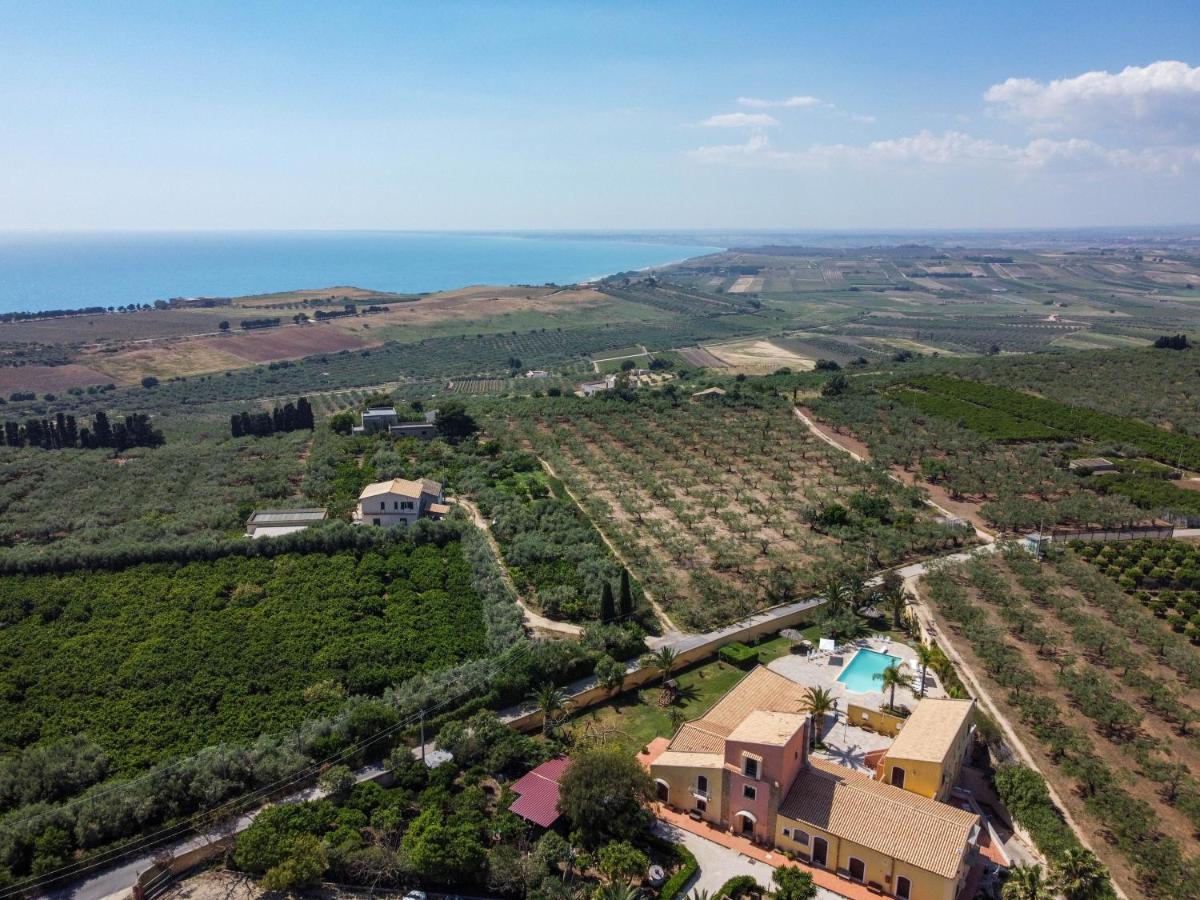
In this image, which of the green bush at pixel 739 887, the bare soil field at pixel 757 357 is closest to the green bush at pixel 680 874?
the green bush at pixel 739 887

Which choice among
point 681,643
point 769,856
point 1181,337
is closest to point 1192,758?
point 769,856

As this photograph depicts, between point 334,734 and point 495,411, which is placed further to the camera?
point 495,411

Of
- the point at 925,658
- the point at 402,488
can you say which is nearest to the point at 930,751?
the point at 925,658

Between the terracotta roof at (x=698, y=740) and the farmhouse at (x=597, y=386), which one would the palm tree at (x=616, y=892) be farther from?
the farmhouse at (x=597, y=386)

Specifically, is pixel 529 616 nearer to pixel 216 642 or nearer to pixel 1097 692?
pixel 216 642

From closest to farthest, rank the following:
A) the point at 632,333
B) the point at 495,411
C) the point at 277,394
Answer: the point at 495,411 → the point at 277,394 → the point at 632,333

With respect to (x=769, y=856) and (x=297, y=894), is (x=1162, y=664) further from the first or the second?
(x=297, y=894)

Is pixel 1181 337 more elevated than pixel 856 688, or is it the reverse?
pixel 1181 337
